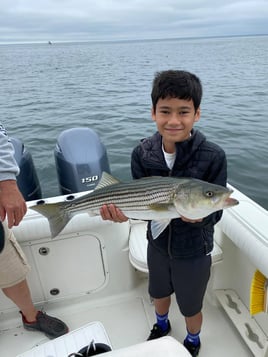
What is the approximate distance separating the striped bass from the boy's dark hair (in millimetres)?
504

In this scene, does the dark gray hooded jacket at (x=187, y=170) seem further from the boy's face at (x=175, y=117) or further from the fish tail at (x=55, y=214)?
the fish tail at (x=55, y=214)

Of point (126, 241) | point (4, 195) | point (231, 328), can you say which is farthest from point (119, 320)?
point (4, 195)

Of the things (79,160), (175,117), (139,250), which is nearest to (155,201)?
(175,117)

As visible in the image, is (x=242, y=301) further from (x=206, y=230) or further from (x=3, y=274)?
(x=3, y=274)

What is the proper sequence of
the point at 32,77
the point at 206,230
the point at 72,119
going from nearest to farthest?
1. the point at 206,230
2. the point at 72,119
3. the point at 32,77

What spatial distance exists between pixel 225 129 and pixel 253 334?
324 inches

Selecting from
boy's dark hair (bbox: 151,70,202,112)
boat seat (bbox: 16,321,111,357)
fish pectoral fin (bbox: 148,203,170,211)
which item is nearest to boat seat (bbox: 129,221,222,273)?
boat seat (bbox: 16,321,111,357)

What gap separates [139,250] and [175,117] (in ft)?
4.46

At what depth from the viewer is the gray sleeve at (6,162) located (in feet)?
6.86

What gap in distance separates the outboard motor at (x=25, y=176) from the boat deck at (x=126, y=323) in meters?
1.34

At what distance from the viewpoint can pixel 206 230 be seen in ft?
7.36

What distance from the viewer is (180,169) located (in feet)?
7.03

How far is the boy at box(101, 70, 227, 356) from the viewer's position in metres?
2.04

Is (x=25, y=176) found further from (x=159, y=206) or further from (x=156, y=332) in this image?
(x=159, y=206)
